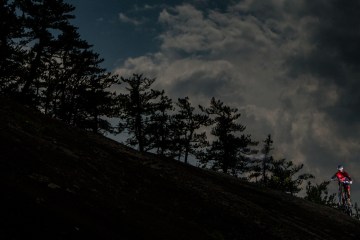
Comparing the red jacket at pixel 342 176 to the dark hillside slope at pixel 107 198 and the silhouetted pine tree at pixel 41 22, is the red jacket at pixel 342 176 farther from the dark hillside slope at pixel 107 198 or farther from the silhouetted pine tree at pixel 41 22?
the silhouetted pine tree at pixel 41 22

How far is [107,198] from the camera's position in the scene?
517 inches

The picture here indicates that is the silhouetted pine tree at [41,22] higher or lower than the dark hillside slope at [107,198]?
higher

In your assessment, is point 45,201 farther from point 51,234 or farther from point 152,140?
point 152,140

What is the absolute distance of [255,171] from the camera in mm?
64188

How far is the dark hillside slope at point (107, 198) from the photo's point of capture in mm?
9703

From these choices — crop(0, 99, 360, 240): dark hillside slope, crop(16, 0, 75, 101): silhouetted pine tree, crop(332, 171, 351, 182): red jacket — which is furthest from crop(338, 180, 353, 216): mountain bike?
crop(16, 0, 75, 101): silhouetted pine tree

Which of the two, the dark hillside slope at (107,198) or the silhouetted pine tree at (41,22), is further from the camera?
the silhouetted pine tree at (41,22)

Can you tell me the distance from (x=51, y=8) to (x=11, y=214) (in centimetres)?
3493

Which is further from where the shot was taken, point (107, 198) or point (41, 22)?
point (41, 22)

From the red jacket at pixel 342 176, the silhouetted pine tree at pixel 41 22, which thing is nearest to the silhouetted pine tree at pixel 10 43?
the silhouetted pine tree at pixel 41 22

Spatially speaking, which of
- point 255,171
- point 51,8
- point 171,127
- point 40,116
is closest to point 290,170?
point 255,171

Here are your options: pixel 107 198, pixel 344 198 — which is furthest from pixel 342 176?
pixel 107 198

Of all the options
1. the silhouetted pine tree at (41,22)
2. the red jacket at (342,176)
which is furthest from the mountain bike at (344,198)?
the silhouetted pine tree at (41,22)

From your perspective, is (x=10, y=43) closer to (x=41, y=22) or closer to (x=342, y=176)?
(x=41, y=22)
